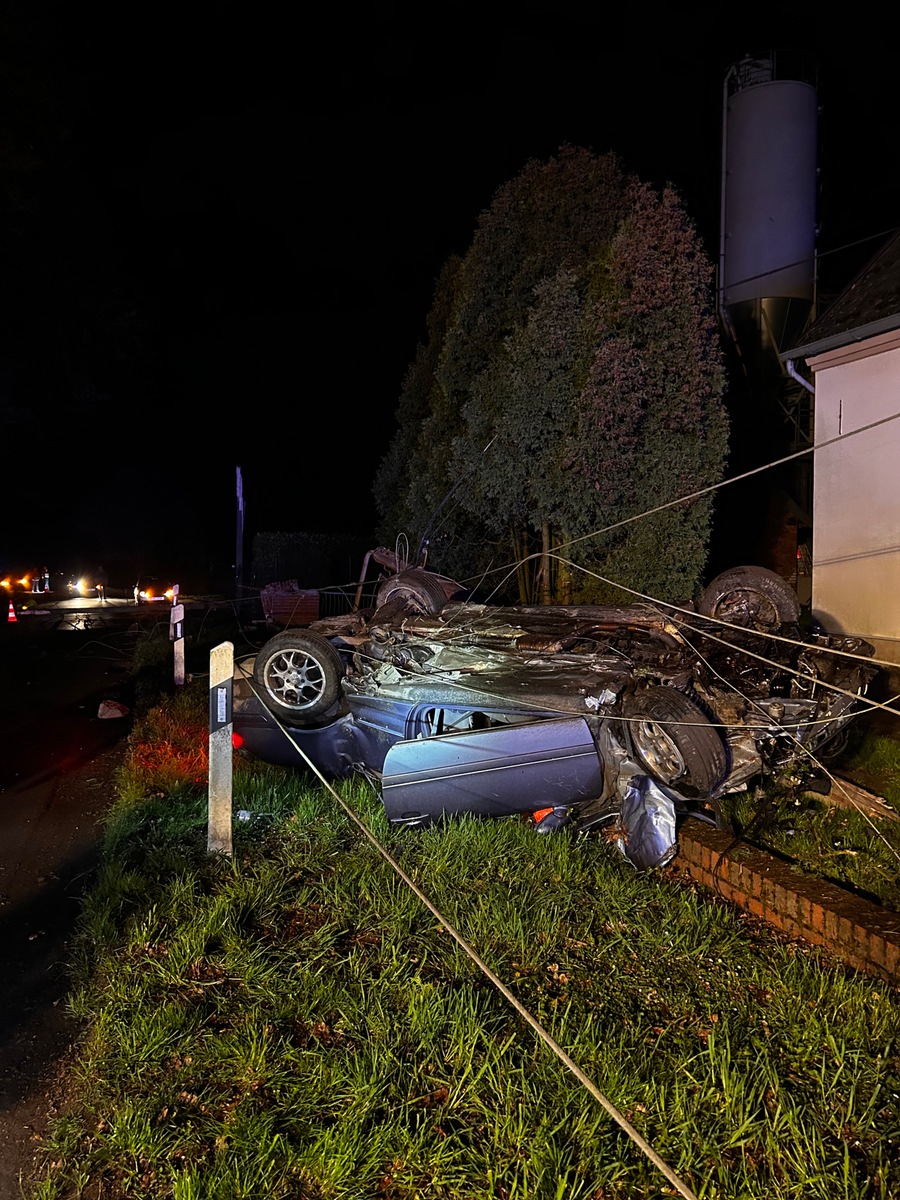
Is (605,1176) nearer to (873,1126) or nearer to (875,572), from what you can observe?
(873,1126)

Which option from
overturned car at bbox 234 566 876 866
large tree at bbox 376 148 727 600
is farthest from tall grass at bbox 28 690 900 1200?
large tree at bbox 376 148 727 600

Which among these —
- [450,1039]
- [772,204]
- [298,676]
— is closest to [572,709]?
[298,676]

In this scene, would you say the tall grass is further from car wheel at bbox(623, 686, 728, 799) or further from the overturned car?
car wheel at bbox(623, 686, 728, 799)

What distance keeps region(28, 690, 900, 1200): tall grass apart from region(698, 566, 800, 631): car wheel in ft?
8.84

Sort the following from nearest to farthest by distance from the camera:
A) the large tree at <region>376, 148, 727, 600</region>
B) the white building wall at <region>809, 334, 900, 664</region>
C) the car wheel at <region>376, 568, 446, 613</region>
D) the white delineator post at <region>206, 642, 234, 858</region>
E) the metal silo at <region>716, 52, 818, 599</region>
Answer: the white delineator post at <region>206, 642, 234, 858</region> → the car wheel at <region>376, 568, 446, 613</region> → the white building wall at <region>809, 334, 900, 664</region> → the large tree at <region>376, 148, 727, 600</region> → the metal silo at <region>716, 52, 818, 599</region>

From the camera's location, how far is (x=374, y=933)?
3.93 metres

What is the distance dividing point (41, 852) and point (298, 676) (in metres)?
2.02

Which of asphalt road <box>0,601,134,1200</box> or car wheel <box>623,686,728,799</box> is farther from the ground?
car wheel <box>623,686,728,799</box>

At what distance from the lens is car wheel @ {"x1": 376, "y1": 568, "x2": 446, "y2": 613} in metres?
7.37

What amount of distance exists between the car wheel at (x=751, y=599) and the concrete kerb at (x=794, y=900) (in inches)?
86.8

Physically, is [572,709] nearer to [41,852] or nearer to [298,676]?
[298,676]

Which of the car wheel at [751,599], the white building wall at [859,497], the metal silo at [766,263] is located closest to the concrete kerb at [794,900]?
A: the car wheel at [751,599]

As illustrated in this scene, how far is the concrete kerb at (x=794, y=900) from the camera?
3.63m

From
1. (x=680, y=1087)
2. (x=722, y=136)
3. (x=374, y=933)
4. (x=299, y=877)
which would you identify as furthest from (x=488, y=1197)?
(x=722, y=136)
